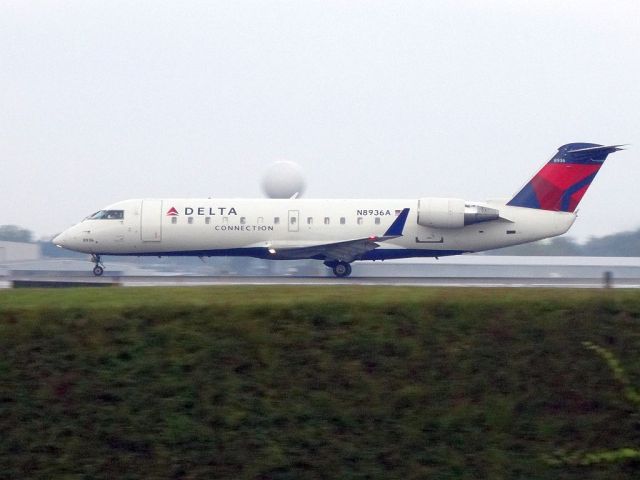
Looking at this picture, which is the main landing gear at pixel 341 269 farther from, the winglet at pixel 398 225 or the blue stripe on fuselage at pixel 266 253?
the winglet at pixel 398 225

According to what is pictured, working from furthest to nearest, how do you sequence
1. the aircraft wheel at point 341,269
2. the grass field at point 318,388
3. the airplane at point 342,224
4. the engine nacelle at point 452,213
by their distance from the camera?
the aircraft wheel at point 341,269
the airplane at point 342,224
the engine nacelle at point 452,213
the grass field at point 318,388

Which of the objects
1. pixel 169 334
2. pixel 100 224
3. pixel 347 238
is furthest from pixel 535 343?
pixel 100 224

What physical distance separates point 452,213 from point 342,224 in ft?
12.0

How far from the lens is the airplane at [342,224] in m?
28.3

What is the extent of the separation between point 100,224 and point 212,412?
23534 mm

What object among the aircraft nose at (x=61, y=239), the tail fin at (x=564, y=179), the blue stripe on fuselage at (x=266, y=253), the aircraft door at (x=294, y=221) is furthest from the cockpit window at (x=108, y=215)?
the tail fin at (x=564, y=179)

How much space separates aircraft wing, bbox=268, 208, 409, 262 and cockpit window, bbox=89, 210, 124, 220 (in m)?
5.11

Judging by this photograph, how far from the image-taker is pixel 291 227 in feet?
93.5

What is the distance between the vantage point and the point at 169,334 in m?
6.25

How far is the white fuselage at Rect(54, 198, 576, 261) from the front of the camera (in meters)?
28.3

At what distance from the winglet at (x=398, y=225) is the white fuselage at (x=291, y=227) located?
26cm

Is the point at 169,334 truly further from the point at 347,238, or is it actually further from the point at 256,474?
the point at 347,238

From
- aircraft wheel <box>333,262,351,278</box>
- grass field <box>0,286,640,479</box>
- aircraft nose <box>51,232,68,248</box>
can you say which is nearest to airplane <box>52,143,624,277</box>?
aircraft wheel <box>333,262,351,278</box>

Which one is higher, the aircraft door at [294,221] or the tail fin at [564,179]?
the tail fin at [564,179]
